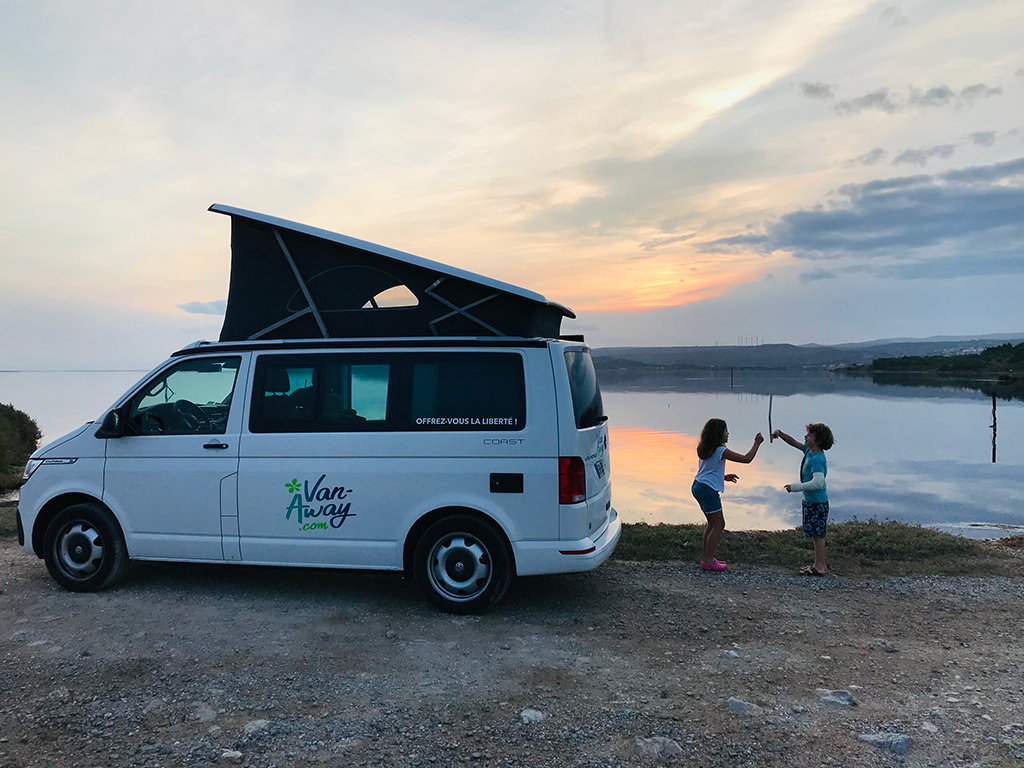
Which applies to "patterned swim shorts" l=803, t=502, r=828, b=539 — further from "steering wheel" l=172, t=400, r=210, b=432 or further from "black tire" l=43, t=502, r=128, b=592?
"black tire" l=43, t=502, r=128, b=592

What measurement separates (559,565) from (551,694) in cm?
134

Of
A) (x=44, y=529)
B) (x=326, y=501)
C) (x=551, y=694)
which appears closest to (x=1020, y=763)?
(x=551, y=694)

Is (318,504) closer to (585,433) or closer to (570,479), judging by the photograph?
(570,479)

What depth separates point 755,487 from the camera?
18328mm

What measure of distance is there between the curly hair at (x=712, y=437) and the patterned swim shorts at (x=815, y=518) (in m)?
1.06

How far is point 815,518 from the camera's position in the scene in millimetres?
7637

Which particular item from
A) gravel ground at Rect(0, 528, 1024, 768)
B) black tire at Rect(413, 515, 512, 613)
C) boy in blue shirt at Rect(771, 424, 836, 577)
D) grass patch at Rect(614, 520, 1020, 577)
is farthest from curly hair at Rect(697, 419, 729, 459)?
black tire at Rect(413, 515, 512, 613)

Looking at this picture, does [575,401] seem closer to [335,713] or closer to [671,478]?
[335,713]

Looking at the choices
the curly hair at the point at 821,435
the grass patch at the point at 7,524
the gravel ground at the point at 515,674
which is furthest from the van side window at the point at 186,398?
the curly hair at the point at 821,435

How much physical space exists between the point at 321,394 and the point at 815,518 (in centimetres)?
493

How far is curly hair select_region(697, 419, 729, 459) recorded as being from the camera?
769cm

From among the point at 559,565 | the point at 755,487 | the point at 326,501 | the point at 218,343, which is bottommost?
the point at 755,487

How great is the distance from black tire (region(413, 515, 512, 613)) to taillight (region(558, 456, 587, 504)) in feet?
2.01

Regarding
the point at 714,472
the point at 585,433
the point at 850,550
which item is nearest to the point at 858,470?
the point at 850,550
